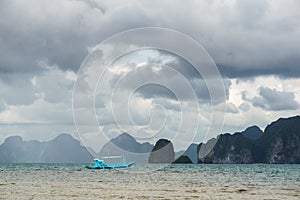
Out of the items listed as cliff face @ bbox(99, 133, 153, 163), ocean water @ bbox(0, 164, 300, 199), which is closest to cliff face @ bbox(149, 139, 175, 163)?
cliff face @ bbox(99, 133, 153, 163)

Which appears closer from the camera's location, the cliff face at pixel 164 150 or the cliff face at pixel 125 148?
the cliff face at pixel 125 148

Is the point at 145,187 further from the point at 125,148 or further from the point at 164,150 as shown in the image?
the point at 164,150

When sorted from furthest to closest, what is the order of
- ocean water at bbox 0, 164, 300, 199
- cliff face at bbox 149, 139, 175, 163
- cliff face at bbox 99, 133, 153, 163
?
cliff face at bbox 149, 139, 175, 163, cliff face at bbox 99, 133, 153, 163, ocean water at bbox 0, 164, 300, 199

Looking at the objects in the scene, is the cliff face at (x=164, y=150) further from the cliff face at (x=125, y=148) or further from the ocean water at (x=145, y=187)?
the ocean water at (x=145, y=187)

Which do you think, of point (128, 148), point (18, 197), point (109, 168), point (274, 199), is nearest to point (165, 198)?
point (274, 199)

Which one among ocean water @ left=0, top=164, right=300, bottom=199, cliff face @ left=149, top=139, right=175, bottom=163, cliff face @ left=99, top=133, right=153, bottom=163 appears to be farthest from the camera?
cliff face @ left=149, top=139, right=175, bottom=163

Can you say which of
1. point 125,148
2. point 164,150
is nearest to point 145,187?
point 125,148

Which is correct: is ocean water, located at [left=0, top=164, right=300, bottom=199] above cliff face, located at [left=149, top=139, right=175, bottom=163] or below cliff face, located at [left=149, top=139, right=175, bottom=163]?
below

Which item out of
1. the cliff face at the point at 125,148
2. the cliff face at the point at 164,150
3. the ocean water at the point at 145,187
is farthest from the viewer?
the cliff face at the point at 164,150

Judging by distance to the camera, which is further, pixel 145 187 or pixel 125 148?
pixel 125 148

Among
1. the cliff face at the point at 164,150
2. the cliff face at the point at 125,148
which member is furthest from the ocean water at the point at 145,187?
the cliff face at the point at 164,150

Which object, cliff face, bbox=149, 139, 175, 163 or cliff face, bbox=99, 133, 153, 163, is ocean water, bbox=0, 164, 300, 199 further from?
cliff face, bbox=149, 139, 175, 163

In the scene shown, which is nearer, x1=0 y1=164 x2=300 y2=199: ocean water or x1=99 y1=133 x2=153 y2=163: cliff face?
x1=0 y1=164 x2=300 y2=199: ocean water

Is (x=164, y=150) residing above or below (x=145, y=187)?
above
